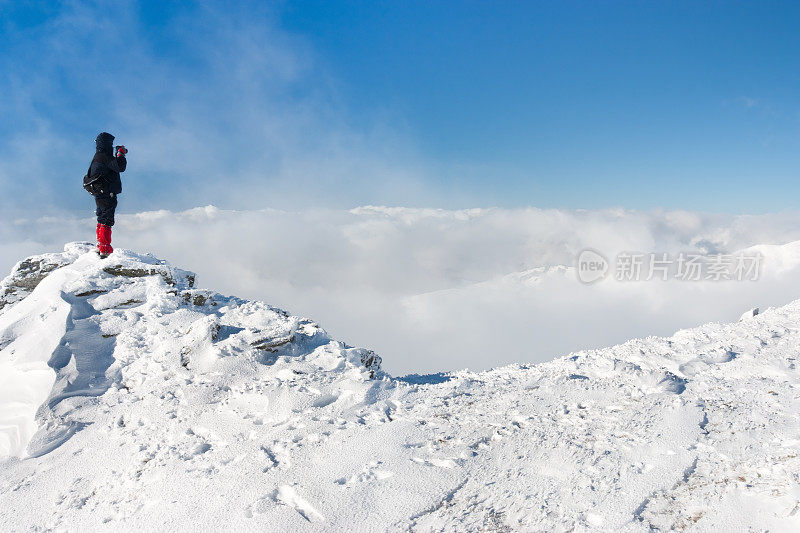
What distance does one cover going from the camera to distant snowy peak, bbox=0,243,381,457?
7.83m

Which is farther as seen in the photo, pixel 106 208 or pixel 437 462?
pixel 106 208

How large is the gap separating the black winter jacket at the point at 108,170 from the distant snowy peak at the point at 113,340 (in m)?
1.98

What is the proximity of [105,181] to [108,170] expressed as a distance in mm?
327

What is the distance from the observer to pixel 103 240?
13.0 m

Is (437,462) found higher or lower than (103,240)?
lower

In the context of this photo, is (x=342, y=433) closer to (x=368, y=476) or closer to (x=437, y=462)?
(x=368, y=476)

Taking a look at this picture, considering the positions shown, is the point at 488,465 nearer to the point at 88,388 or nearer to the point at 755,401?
the point at 755,401

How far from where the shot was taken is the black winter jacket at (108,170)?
12.2 metres

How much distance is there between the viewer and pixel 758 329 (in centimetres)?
1218

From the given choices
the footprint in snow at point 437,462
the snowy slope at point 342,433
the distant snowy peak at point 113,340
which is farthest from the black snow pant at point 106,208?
the footprint in snow at point 437,462

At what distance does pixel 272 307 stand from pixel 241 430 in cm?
544

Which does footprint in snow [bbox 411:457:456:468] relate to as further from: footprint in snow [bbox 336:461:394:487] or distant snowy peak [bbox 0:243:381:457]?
distant snowy peak [bbox 0:243:381:457]

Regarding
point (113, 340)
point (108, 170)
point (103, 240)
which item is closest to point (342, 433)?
point (113, 340)

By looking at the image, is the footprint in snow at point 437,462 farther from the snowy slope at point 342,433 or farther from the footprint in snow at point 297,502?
the footprint in snow at point 297,502
